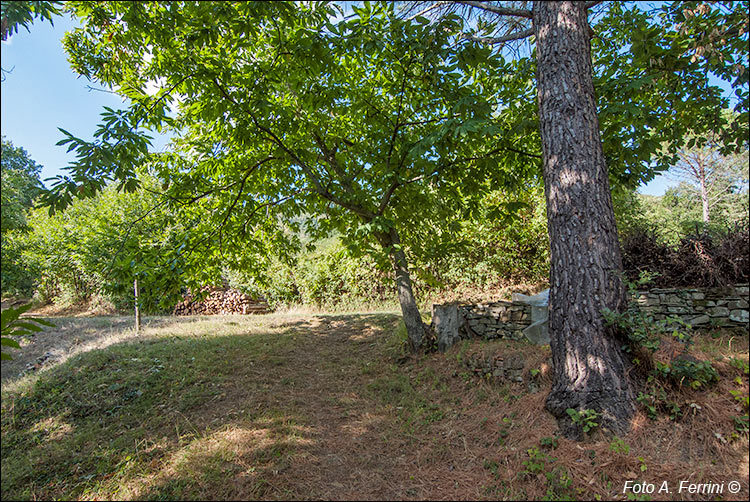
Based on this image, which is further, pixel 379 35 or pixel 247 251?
pixel 247 251

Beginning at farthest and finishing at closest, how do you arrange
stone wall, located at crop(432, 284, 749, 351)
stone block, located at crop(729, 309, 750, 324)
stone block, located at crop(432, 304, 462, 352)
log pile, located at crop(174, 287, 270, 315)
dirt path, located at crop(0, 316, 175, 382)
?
log pile, located at crop(174, 287, 270, 315) → dirt path, located at crop(0, 316, 175, 382) → stone block, located at crop(432, 304, 462, 352) → stone wall, located at crop(432, 284, 749, 351) → stone block, located at crop(729, 309, 750, 324)

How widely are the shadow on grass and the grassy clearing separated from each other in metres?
0.02

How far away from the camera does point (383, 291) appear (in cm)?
1055

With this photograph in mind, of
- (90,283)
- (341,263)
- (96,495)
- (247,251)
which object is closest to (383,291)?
(341,263)

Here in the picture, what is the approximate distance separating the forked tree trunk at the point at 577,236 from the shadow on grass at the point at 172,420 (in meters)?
2.24

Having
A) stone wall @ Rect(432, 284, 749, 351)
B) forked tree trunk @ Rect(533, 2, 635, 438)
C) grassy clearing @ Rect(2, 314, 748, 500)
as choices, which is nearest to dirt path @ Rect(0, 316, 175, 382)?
grassy clearing @ Rect(2, 314, 748, 500)

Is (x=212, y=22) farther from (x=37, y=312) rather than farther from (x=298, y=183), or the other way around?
(x=37, y=312)

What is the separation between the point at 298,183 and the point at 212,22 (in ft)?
8.89

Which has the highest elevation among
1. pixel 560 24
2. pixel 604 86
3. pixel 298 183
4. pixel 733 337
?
pixel 560 24

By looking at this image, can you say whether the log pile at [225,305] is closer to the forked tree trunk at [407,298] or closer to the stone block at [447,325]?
the forked tree trunk at [407,298]

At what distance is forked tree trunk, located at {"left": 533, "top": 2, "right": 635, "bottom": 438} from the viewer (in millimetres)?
2836

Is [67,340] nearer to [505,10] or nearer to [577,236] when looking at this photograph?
[577,236]

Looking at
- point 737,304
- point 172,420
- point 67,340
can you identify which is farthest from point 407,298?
point 67,340

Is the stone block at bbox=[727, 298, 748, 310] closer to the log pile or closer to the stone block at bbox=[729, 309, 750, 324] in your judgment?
the stone block at bbox=[729, 309, 750, 324]
